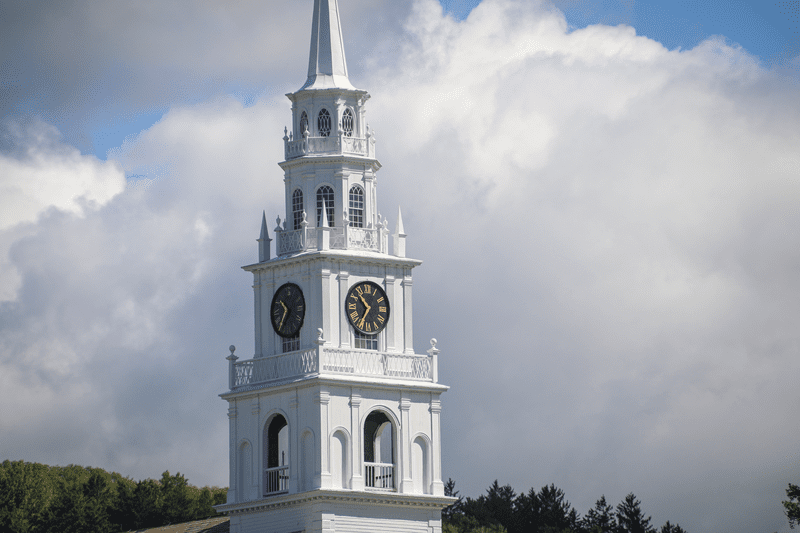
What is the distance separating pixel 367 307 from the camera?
80.5 metres

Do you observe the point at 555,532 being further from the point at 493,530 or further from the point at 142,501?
the point at 142,501

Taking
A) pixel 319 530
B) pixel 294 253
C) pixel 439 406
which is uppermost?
pixel 294 253

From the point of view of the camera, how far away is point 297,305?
8044 centimetres

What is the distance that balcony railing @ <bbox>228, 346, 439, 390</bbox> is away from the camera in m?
78.5

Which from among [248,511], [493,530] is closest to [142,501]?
[493,530]

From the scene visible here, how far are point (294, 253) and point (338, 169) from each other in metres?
4.56

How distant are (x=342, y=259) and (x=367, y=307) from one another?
260cm

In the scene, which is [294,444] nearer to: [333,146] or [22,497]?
[333,146]

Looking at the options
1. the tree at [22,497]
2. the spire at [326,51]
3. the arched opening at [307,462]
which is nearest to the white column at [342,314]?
the arched opening at [307,462]

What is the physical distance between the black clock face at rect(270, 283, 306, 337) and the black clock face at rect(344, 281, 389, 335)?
2256 millimetres

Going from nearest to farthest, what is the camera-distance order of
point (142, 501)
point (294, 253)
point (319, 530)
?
point (319, 530) → point (294, 253) → point (142, 501)

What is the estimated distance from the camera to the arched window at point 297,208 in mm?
82312

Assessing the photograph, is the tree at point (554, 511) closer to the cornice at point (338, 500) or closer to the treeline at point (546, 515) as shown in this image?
the treeline at point (546, 515)

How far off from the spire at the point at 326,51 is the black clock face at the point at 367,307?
10.1 metres
